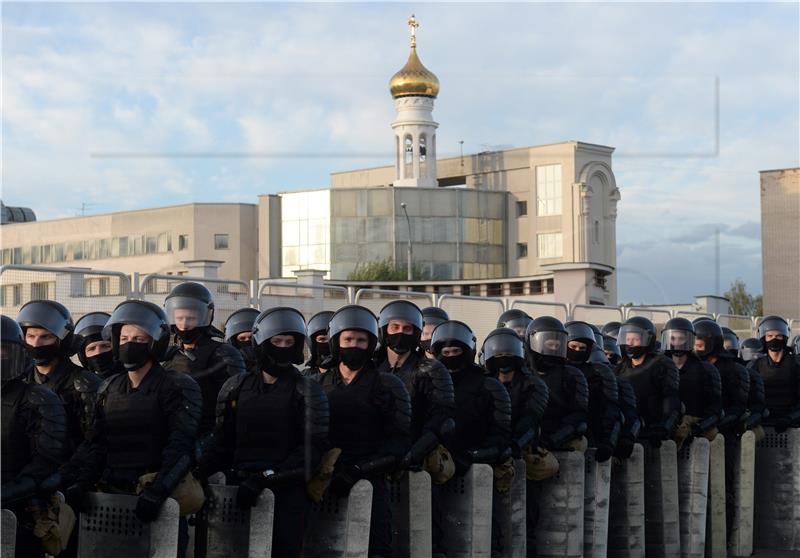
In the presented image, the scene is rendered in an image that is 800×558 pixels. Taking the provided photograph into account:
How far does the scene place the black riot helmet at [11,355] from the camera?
8.34 metres

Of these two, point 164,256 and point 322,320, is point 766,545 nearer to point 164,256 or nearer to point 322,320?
point 322,320

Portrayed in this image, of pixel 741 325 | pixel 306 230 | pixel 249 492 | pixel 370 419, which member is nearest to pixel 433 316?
pixel 370 419

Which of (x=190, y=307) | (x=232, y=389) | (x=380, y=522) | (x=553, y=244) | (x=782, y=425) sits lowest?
(x=380, y=522)

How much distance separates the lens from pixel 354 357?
9781 mm

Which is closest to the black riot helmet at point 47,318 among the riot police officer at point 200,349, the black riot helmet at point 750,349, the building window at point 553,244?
the riot police officer at point 200,349

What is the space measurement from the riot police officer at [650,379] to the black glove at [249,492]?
18.3 feet

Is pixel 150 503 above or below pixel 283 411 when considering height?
below

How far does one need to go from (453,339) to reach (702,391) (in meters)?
4.30

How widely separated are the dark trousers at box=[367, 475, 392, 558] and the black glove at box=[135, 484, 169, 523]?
176 centimetres

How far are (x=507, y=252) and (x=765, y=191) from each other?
61.6 feet

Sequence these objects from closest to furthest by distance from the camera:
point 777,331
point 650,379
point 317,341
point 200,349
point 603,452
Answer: point 200,349 < point 317,341 < point 603,452 < point 650,379 < point 777,331

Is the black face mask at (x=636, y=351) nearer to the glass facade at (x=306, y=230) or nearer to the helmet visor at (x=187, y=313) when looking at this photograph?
the helmet visor at (x=187, y=313)

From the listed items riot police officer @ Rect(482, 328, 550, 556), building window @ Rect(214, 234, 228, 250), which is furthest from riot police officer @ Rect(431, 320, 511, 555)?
building window @ Rect(214, 234, 228, 250)

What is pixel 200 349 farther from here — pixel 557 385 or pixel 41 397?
pixel 557 385
